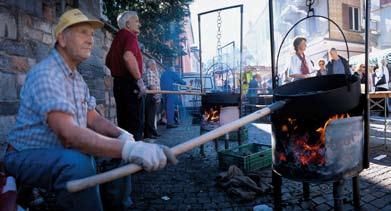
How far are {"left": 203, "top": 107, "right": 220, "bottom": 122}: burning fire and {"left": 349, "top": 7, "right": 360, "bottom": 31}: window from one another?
70.4ft

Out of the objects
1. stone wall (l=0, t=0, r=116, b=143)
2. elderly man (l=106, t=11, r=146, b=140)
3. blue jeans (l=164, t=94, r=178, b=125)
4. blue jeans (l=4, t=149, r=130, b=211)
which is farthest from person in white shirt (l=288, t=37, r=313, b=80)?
blue jeans (l=164, t=94, r=178, b=125)

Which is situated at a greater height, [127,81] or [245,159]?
[127,81]

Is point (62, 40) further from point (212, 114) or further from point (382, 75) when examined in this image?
point (382, 75)

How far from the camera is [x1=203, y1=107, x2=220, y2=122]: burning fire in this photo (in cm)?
540

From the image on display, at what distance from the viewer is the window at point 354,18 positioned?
905 inches

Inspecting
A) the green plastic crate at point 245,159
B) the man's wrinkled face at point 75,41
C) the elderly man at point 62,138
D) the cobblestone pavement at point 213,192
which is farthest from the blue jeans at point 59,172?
the green plastic crate at point 245,159

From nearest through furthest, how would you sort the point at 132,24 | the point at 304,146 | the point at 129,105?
the point at 304,146, the point at 129,105, the point at 132,24

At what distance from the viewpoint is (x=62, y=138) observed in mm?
1887

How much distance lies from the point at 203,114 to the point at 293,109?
10.3 feet

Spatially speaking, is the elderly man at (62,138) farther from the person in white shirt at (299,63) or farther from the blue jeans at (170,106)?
the blue jeans at (170,106)

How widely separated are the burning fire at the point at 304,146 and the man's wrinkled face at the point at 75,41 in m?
1.65

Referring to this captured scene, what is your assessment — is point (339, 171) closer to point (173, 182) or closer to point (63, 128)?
point (63, 128)

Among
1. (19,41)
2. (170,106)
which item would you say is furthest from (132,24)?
(170,106)

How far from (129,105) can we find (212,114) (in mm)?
1507
